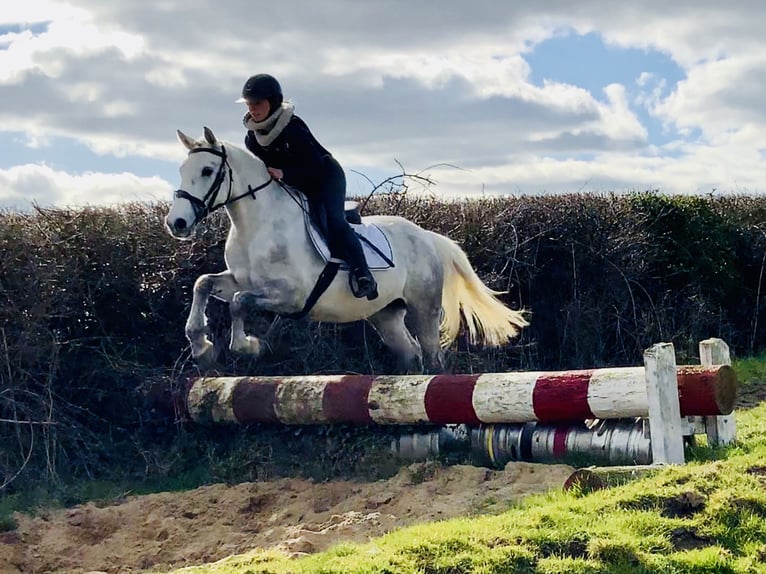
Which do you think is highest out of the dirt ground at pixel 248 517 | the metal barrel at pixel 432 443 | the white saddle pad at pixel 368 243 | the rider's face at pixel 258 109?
the rider's face at pixel 258 109

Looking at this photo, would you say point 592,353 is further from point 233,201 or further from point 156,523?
point 156,523

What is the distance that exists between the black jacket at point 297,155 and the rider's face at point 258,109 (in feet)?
0.70

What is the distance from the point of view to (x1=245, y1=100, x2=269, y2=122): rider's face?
25.3ft

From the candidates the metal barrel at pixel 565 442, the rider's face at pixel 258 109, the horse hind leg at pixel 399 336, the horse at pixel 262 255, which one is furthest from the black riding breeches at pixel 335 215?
the metal barrel at pixel 565 442

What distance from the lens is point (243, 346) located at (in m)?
7.56

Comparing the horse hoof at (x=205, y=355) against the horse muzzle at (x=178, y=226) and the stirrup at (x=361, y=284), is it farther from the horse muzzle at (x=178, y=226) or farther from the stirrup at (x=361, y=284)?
the stirrup at (x=361, y=284)

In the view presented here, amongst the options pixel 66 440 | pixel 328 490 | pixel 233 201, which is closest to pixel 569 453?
pixel 328 490

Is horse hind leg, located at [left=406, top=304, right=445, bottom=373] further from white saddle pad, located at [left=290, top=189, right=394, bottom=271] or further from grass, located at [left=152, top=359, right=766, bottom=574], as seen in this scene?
grass, located at [left=152, top=359, right=766, bottom=574]

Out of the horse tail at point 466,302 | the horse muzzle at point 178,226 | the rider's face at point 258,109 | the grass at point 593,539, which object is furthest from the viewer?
the horse tail at point 466,302

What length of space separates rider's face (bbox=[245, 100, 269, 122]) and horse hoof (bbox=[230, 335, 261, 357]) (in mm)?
1640

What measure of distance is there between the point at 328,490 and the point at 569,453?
163 cm

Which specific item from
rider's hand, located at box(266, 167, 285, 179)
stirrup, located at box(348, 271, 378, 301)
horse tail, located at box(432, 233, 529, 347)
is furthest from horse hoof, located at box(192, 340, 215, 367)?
horse tail, located at box(432, 233, 529, 347)

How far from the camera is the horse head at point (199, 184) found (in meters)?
7.30

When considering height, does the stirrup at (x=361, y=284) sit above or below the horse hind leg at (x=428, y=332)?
above
